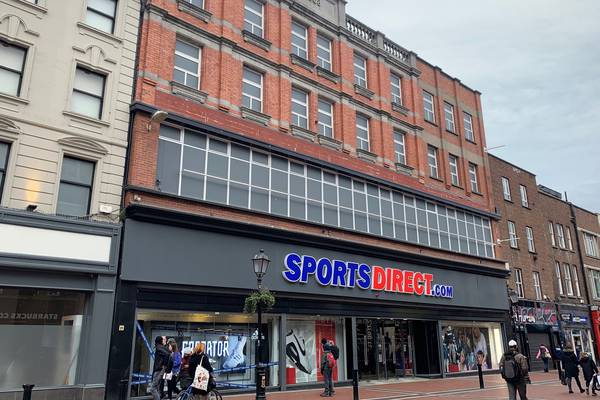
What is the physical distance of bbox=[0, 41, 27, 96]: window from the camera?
13680 mm

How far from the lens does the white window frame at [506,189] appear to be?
32.7m

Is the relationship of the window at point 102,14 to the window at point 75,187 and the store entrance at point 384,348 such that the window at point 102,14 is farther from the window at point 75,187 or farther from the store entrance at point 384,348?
the store entrance at point 384,348

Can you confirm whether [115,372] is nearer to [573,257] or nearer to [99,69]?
[99,69]

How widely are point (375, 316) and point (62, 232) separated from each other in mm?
12995

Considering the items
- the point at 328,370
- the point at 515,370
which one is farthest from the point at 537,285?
the point at 515,370

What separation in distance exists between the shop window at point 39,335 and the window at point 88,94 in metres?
5.44

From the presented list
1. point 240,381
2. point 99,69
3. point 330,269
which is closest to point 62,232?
point 99,69

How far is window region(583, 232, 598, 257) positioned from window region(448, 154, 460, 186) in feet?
61.6

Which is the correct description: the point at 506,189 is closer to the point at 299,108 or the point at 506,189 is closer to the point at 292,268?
the point at 299,108

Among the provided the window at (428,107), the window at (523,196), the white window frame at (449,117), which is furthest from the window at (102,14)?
the window at (523,196)

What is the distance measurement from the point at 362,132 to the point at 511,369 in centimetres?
1441

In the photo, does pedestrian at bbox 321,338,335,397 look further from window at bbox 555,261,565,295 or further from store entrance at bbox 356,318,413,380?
window at bbox 555,261,565,295

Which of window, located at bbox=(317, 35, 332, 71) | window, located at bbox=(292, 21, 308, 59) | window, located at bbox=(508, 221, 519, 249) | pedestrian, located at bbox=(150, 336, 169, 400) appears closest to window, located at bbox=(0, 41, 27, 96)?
pedestrian, located at bbox=(150, 336, 169, 400)

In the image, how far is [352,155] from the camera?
73.0 feet
